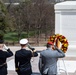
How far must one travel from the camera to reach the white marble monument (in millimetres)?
16047

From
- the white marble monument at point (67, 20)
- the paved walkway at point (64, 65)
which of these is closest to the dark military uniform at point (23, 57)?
the paved walkway at point (64, 65)

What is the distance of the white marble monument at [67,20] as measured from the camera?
16.0 meters

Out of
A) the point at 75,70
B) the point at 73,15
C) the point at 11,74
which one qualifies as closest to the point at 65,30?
the point at 73,15

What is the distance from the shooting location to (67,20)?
53.3ft

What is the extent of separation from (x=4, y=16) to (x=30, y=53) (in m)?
22.4

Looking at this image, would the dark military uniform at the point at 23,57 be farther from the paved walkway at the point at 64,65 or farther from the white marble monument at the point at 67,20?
the white marble monument at the point at 67,20

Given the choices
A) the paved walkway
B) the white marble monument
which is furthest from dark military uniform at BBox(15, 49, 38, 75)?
the white marble monument

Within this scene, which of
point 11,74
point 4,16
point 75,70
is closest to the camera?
point 11,74

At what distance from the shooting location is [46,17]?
35.5 m

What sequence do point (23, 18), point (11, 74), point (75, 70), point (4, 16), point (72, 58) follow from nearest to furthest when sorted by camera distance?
point (11, 74) < point (75, 70) < point (72, 58) < point (4, 16) < point (23, 18)

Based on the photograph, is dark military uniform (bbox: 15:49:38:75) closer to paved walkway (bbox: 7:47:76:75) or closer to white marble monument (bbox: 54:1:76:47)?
paved walkway (bbox: 7:47:76:75)

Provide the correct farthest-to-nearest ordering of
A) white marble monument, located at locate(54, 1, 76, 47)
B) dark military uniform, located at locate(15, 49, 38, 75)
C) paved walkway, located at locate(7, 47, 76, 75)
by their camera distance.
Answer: white marble monument, located at locate(54, 1, 76, 47) < paved walkway, located at locate(7, 47, 76, 75) < dark military uniform, located at locate(15, 49, 38, 75)

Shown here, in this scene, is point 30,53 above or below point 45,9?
above

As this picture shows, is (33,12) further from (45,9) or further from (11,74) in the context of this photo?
(11,74)
